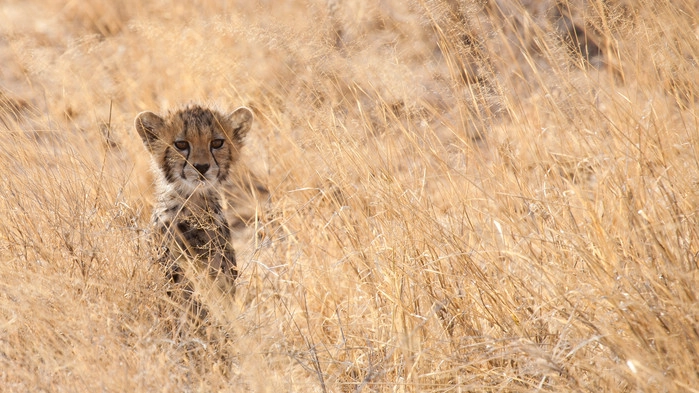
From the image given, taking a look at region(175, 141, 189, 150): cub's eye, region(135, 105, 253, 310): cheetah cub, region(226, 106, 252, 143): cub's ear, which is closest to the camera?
region(135, 105, 253, 310): cheetah cub

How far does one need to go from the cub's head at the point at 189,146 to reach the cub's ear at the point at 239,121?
6 cm

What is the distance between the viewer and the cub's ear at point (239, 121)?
355cm

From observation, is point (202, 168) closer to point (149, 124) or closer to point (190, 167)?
point (190, 167)

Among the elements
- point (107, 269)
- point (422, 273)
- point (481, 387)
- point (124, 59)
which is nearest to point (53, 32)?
point (124, 59)

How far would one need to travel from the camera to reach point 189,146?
3369 mm

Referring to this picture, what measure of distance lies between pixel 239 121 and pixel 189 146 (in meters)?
0.32

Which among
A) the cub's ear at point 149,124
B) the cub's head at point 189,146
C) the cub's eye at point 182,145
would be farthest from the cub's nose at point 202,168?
the cub's ear at point 149,124

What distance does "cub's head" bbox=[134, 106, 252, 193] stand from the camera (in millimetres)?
3318

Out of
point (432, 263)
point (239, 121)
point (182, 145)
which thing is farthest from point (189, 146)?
point (432, 263)

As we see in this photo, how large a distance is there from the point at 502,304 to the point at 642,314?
0.53 m

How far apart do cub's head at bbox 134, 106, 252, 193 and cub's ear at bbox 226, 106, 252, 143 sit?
2.5 inches

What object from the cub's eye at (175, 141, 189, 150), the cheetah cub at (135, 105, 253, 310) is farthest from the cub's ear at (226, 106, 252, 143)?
the cub's eye at (175, 141, 189, 150)

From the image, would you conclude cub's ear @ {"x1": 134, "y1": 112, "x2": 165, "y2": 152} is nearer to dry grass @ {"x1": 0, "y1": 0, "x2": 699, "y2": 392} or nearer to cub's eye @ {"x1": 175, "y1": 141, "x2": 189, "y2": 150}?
cub's eye @ {"x1": 175, "y1": 141, "x2": 189, "y2": 150}

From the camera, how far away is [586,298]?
2012 mm
